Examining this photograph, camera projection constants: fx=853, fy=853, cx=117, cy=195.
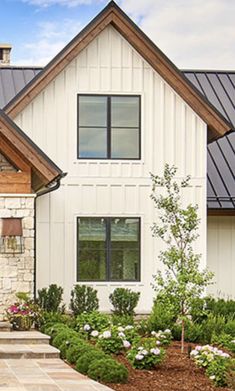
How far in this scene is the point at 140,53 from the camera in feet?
63.6

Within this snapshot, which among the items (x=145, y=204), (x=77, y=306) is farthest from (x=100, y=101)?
(x=77, y=306)

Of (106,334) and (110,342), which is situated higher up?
(106,334)

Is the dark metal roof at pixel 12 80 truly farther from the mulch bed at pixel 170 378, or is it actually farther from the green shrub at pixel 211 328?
the mulch bed at pixel 170 378

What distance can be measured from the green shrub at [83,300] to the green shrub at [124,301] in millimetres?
424

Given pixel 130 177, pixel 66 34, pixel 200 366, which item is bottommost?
pixel 200 366

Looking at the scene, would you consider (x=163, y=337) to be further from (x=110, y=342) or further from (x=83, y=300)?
(x=83, y=300)

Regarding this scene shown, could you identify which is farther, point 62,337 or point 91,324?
point 91,324

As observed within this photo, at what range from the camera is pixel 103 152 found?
19312mm

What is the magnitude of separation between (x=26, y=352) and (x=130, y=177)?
6703 millimetres

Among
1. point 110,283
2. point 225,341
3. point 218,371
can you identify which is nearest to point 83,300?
point 110,283

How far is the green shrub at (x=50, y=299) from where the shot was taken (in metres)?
18.0

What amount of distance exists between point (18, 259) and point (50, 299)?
5.31 feet

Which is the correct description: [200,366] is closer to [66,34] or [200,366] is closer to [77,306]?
[77,306]

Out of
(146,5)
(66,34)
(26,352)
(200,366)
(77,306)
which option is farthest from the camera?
(66,34)
